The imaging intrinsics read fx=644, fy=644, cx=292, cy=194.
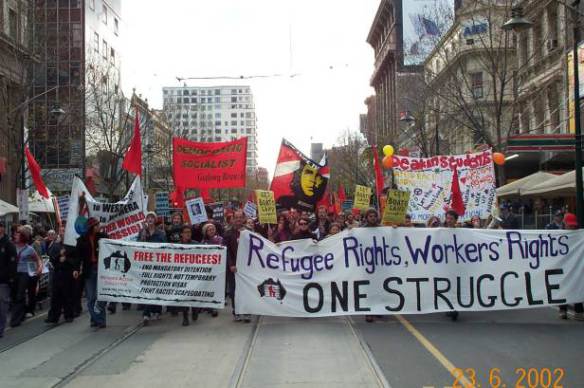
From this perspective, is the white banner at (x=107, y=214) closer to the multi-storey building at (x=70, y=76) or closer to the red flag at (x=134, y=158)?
the red flag at (x=134, y=158)

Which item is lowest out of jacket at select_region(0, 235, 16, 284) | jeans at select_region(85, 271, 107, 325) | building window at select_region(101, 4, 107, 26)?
jeans at select_region(85, 271, 107, 325)

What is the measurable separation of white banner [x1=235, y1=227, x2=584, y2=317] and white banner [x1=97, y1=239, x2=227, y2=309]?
1.34ft

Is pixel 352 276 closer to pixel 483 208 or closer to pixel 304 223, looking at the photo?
pixel 304 223

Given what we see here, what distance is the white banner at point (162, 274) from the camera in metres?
9.95

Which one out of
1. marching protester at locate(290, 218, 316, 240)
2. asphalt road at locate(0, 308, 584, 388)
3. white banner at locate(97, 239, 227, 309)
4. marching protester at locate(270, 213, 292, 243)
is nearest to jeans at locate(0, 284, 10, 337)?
asphalt road at locate(0, 308, 584, 388)

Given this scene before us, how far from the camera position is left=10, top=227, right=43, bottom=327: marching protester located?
34.7 feet

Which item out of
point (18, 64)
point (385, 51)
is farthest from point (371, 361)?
point (385, 51)

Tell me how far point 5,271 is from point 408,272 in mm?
6086

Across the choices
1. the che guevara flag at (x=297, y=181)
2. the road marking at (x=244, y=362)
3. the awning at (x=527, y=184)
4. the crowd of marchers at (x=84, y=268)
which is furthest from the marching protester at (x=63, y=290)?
the awning at (x=527, y=184)

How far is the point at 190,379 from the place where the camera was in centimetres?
666

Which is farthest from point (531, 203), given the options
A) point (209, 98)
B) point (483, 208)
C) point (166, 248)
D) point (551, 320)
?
point (209, 98)

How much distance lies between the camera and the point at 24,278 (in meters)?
10.8

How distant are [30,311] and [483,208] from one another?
30.2ft

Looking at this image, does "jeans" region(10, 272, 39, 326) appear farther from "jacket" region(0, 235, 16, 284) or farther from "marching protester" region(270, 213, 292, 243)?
"marching protester" region(270, 213, 292, 243)
